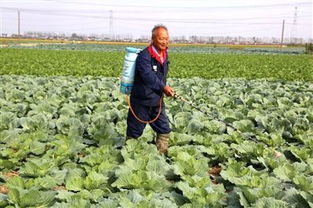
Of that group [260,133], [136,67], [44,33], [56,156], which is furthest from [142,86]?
[44,33]

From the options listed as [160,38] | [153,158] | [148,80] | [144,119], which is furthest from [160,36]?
[153,158]

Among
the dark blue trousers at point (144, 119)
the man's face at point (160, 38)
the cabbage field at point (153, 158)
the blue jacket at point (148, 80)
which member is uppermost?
the man's face at point (160, 38)

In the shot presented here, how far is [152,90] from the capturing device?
4.79 m

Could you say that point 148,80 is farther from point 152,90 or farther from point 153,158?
point 153,158

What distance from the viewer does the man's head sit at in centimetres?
451

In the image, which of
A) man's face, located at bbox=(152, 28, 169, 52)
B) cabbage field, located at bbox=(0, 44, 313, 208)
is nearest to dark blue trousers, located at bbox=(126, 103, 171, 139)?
cabbage field, located at bbox=(0, 44, 313, 208)

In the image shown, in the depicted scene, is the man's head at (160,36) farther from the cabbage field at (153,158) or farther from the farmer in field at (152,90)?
the cabbage field at (153,158)

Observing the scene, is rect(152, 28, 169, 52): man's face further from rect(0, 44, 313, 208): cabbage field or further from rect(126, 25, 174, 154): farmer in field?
rect(0, 44, 313, 208): cabbage field

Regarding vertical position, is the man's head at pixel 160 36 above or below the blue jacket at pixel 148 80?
above

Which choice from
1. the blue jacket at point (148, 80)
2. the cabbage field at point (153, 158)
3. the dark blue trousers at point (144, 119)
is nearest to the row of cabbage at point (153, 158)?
the cabbage field at point (153, 158)

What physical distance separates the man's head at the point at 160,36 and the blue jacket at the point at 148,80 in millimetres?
161

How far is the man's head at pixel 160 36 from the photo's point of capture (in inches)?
178

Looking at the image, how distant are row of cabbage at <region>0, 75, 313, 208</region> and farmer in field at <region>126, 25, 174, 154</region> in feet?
0.85

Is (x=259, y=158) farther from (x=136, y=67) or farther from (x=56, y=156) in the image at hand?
(x=56, y=156)
